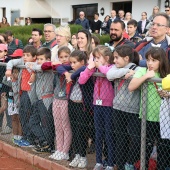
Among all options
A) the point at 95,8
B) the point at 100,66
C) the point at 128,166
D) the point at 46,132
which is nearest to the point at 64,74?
the point at 100,66

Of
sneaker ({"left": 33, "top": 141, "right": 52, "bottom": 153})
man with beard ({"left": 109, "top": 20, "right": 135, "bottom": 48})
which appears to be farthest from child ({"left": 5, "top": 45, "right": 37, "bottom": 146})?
man with beard ({"left": 109, "top": 20, "right": 135, "bottom": 48})

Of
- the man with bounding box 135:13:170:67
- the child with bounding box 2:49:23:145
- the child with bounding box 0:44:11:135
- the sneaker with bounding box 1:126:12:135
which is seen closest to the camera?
the man with bounding box 135:13:170:67

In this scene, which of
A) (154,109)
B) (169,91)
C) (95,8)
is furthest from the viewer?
(95,8)

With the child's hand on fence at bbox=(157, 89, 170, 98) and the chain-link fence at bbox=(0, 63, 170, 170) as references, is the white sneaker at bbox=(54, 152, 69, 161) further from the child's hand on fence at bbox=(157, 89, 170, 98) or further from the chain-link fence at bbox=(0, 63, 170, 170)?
the child's hand on fence at bbox=(157, 89, 170, 98)

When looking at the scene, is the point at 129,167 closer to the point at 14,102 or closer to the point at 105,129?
the point at 105,129

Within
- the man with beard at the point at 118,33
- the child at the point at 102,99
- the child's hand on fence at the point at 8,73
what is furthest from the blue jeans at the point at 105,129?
the child's hand on fence at the point at 8,73

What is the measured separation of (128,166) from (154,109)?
2.63 feet

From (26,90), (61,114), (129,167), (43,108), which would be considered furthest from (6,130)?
(129,167)

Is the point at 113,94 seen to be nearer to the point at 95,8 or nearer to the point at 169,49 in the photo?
the point at 169,49

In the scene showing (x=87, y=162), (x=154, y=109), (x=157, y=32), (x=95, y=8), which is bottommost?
(x=87, y=162)

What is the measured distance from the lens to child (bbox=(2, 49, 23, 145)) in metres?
6.43

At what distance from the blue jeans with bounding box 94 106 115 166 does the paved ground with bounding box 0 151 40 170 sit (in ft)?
4.28

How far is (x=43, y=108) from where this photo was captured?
19.3 ft

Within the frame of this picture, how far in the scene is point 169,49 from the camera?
5.17m
